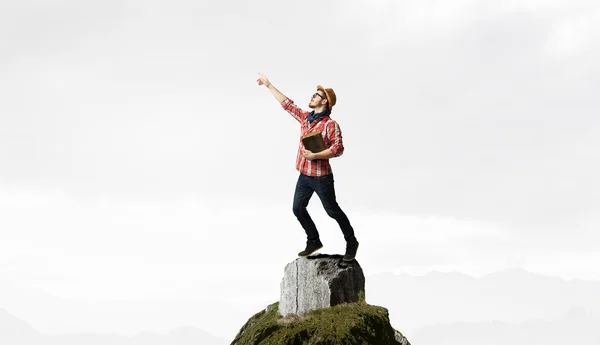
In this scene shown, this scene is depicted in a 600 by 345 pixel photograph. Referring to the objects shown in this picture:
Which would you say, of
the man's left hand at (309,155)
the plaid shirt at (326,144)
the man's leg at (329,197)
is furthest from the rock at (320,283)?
the man's left hand at (309,155)

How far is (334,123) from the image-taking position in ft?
35.7

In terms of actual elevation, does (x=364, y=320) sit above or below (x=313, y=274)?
below

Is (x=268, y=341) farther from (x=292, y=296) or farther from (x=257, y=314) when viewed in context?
(x=257, y=314)

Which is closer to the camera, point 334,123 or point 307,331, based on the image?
point 307,331

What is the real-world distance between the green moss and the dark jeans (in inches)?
57.2

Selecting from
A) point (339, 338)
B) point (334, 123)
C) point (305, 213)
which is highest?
point (334, 123)

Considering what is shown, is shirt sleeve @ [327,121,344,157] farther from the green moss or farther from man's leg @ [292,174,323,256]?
the green moss

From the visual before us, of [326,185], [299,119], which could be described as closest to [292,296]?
[326,185]

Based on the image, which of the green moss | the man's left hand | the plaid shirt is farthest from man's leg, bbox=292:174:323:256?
the green moss

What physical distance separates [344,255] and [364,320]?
1.45 m

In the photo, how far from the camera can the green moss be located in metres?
9.77

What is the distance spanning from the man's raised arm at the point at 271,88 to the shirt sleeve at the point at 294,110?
103 mm

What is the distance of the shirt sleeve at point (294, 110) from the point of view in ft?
38.0

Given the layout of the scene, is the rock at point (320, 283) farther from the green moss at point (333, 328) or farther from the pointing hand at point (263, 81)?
the pointing hand at point (263, 81)
